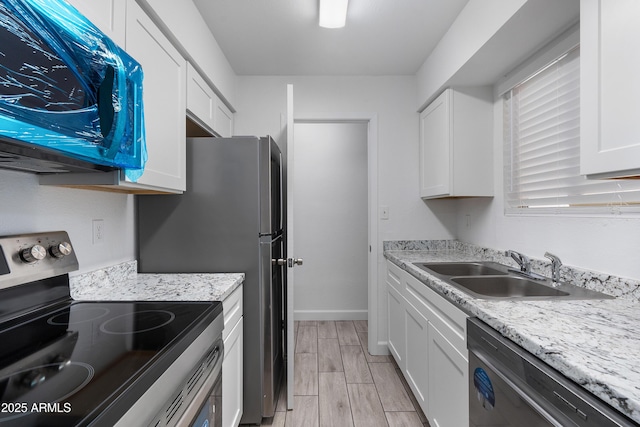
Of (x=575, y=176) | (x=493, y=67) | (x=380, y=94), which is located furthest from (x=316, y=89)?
(x=575, y=176)

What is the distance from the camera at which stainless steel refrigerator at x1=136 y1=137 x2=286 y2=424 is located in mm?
1646

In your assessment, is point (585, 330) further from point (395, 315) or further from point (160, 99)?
point (160, 99)

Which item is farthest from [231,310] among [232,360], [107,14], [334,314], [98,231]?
[334,314]

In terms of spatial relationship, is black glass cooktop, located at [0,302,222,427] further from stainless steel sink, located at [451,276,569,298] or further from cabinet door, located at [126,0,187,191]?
stainless steel sink, located at [451,276,569,298]

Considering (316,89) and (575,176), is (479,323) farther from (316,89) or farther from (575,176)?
(316,89)

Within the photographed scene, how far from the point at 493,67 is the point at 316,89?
1373mm

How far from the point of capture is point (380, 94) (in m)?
2.66

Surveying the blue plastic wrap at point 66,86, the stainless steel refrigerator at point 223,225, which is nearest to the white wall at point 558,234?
the stainless steel refrigerator at point 223,225

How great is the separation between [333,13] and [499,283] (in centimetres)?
180

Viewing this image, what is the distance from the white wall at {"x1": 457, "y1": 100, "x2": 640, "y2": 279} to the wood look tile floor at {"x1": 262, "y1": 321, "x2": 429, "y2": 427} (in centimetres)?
121

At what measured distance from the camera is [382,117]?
2654 mm

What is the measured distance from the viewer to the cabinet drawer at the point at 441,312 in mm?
1231

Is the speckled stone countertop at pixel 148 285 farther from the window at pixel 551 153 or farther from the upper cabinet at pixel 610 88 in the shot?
the window at pixel 551 153

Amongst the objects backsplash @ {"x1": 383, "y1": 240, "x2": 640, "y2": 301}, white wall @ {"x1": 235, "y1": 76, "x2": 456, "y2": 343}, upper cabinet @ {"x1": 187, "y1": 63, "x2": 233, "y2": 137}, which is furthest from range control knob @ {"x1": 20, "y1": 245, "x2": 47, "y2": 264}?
backsplash @ {"x1": 383, "y1": 240, "x2": 640, "y2": 301}
